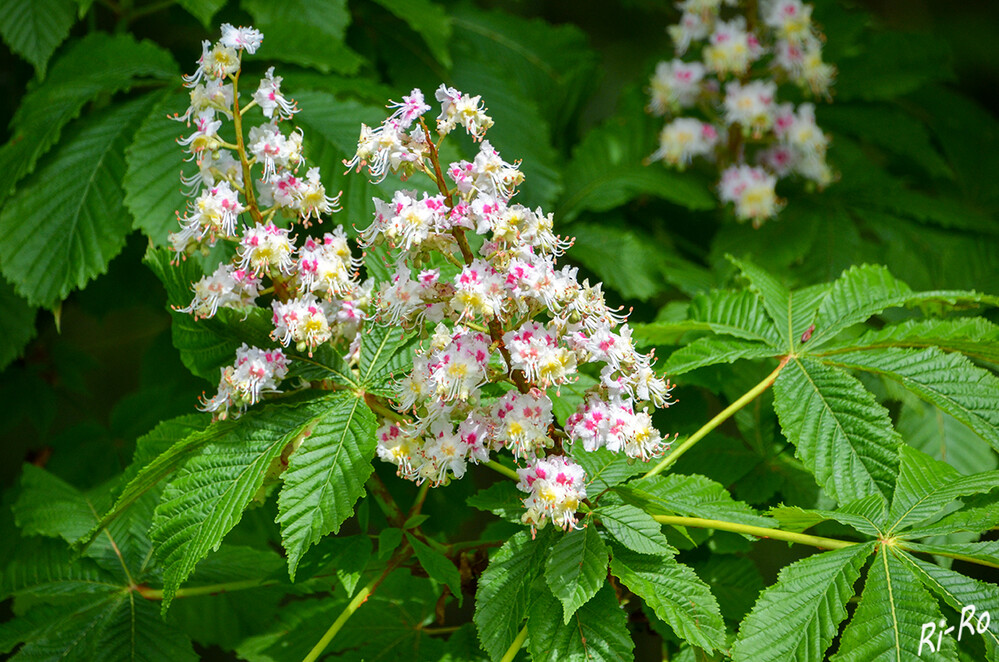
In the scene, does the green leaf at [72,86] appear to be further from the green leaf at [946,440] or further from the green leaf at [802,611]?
the green leaf at [946,440]

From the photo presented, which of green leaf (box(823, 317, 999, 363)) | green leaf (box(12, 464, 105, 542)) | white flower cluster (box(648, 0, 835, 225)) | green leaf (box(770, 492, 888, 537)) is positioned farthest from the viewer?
white flower cluster (box(648, 0, 835, 225))

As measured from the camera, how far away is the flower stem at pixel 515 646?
2.63ft

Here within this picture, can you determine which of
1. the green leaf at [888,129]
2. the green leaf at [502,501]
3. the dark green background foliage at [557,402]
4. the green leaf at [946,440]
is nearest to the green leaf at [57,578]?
the dark green background foliage at [557,402]

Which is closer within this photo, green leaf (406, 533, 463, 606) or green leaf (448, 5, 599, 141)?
green leaf (406, 533, 463, 606)

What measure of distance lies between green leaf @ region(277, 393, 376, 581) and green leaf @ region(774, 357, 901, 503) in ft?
1.48

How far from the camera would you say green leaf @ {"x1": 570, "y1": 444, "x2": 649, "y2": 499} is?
849 millimetres

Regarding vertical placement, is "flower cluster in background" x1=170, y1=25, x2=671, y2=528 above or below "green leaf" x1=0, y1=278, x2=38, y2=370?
above

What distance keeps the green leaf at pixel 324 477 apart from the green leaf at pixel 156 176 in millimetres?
403

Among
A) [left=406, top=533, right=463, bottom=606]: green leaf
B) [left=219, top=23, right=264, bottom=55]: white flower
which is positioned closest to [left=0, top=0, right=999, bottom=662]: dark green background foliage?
[left=406, top=533, right=463, bottom=606]: green leaf

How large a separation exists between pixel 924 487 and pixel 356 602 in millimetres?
593

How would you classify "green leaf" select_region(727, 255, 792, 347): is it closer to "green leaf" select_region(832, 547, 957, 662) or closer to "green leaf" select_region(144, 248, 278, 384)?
"green leaf" select_region(832, 547, 957, 662)

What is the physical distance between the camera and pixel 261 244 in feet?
2.55

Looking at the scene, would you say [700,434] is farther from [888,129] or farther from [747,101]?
[888,129]

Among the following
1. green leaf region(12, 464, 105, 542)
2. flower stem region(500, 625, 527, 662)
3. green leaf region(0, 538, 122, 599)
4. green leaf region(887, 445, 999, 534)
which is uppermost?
green leaf region(887, 445, 999, 534)
